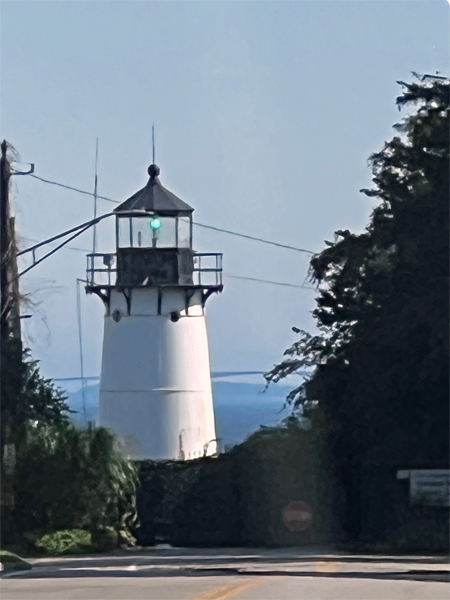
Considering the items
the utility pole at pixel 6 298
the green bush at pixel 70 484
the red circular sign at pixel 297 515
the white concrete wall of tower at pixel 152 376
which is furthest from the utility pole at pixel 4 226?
the white concrete wall of tower at pixel 152 376

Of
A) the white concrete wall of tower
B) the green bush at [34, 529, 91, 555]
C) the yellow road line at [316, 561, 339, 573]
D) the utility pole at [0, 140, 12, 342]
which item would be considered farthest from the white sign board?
the white concrete wall of tower

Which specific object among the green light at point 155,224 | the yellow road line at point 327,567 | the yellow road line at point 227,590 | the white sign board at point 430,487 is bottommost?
the yellow road line at point 227,590

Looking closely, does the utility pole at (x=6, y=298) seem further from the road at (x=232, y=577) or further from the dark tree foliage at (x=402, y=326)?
the dark tree foliage at (x=402, y=326)

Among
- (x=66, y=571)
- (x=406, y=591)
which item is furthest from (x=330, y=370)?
(x=406, y=591)

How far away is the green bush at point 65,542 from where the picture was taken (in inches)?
1093

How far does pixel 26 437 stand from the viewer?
97.2 ft

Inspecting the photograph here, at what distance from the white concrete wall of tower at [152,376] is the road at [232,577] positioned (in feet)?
32.2

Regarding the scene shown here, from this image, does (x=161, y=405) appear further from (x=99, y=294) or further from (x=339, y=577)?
(x=339, y=577)

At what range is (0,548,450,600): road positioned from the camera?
1848 centimetres

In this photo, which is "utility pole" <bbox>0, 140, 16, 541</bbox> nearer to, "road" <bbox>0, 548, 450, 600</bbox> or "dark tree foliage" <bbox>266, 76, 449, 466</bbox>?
"road" <bbox>0, 548, 450, 600</bbox>

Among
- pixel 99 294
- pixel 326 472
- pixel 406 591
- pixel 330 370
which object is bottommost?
pixel 406 591

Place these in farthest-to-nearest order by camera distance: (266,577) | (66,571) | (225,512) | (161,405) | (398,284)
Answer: (161,405) < (225,512) < (398,284) < (66,571) < (266,577)

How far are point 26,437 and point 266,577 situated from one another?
30.5ft

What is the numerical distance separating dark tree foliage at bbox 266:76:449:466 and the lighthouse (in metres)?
8.42
